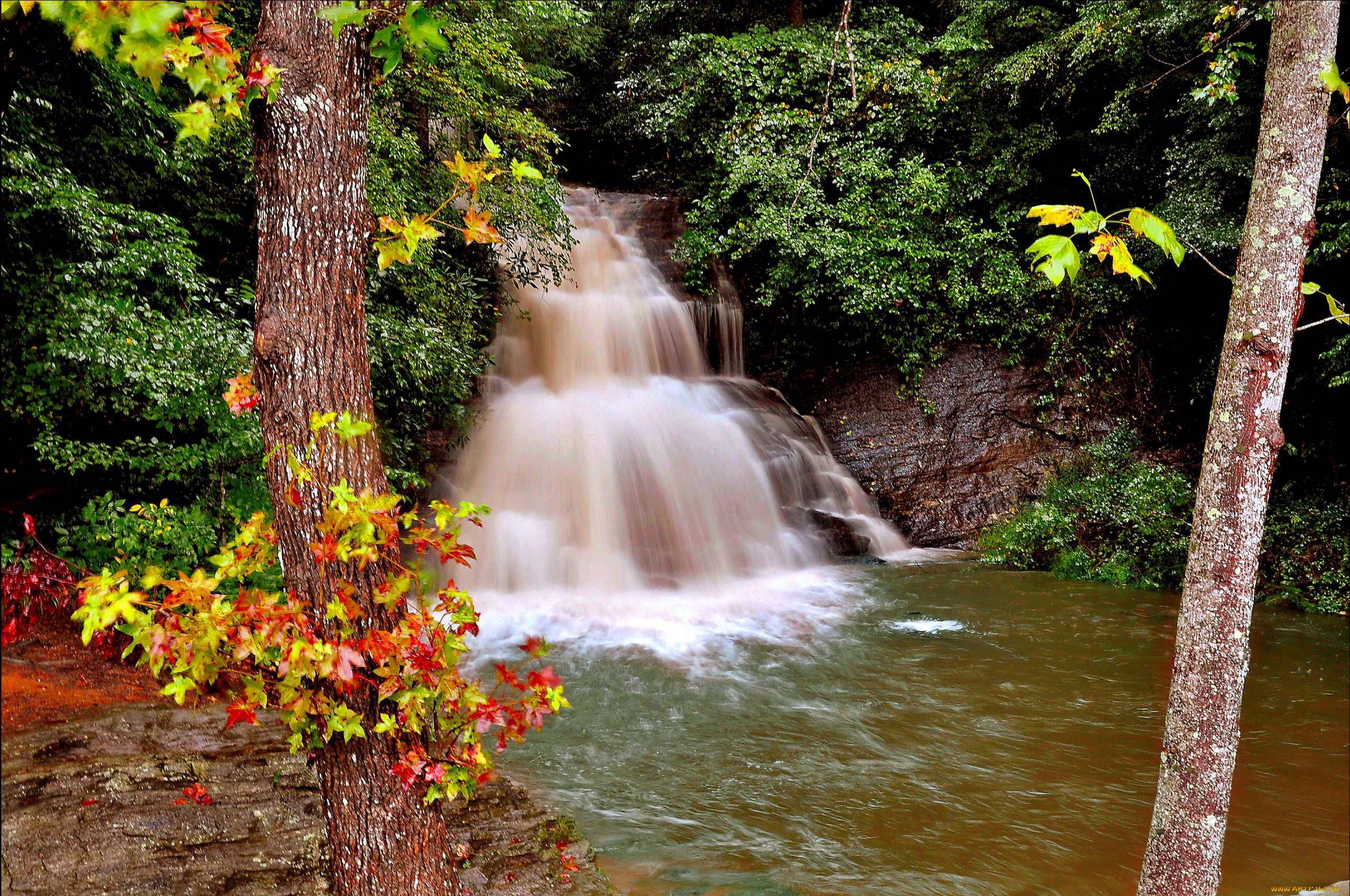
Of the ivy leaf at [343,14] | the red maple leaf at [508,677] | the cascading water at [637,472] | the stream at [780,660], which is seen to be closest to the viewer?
the ivy leaf at [343,14]

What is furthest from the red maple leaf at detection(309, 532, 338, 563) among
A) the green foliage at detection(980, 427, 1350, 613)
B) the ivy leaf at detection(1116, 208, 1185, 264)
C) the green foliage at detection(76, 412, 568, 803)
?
the green foliage at detection(980, 427, 1350, 613)

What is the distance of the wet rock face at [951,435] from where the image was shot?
11.5 m

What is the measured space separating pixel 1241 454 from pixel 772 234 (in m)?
9.54

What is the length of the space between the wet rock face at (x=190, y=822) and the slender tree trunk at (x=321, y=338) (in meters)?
0.62

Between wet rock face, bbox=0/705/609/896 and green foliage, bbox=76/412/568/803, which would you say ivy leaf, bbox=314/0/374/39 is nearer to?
green foliage, bbox=76/412/568/803

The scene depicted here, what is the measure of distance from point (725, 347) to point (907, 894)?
1026cm

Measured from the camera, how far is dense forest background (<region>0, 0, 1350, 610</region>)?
5543mm

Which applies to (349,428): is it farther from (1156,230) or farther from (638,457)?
(638,457)

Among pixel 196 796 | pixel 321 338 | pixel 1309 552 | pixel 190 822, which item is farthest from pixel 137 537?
pixel 1309 552

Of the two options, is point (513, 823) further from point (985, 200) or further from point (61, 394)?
point (985, 200)

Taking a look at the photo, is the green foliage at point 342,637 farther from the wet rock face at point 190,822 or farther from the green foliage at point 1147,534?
the green foliage at point 1147,534

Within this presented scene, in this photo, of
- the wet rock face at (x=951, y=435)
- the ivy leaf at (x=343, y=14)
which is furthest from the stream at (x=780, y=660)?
the ivy leaf at (x=343, y=14)

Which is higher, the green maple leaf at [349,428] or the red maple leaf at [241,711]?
the green maple leaf at [349,428]

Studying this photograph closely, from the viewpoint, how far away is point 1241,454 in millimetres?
2604
